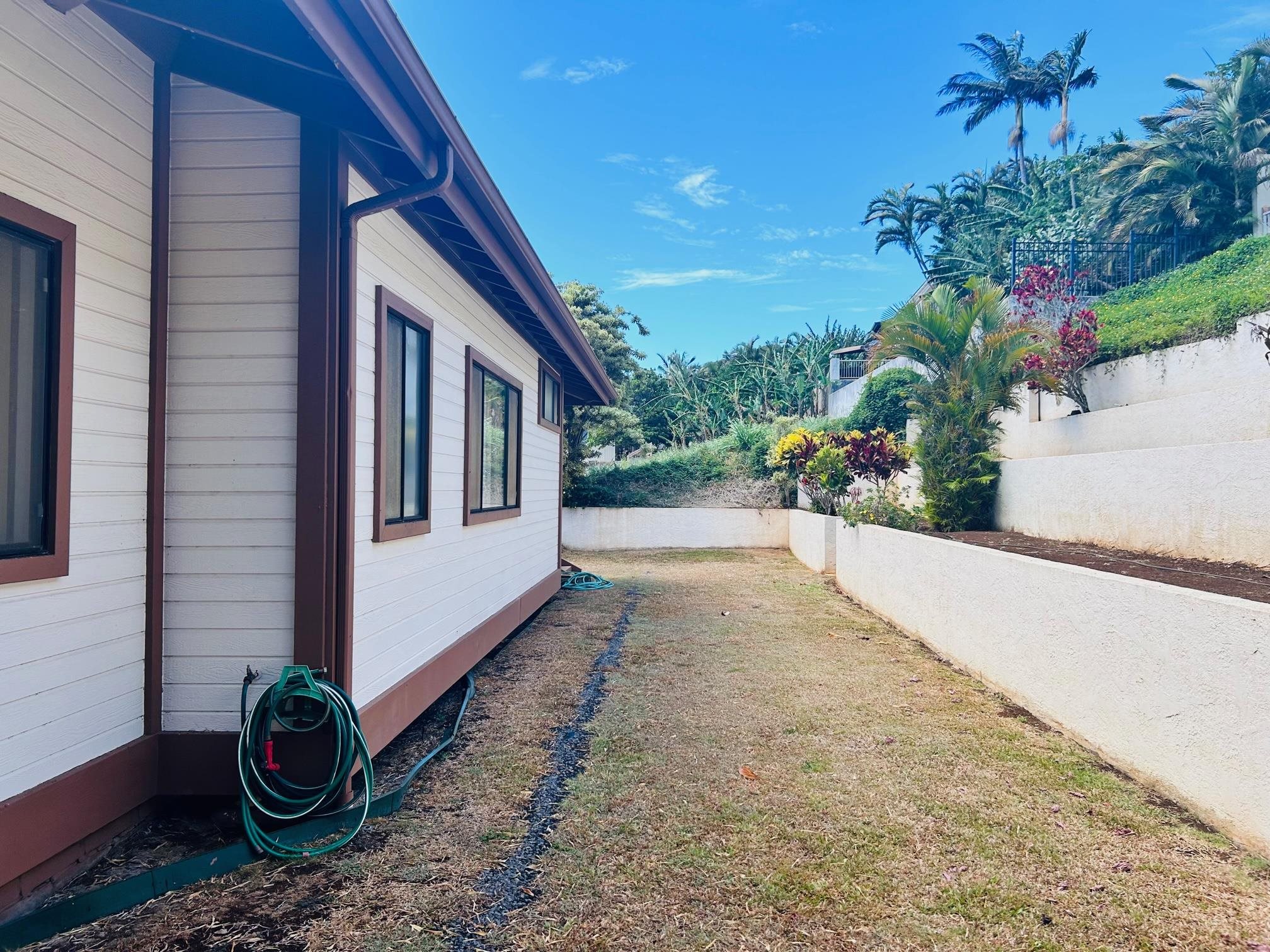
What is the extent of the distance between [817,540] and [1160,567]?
7361mm

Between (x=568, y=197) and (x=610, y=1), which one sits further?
(x=568, y=197)

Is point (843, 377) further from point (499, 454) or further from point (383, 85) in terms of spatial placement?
point (383, 85)

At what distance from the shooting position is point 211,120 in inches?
117

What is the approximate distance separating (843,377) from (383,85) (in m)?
27.7

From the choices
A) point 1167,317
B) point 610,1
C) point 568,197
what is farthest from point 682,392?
point 1167,317

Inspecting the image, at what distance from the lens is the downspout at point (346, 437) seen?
3006mm

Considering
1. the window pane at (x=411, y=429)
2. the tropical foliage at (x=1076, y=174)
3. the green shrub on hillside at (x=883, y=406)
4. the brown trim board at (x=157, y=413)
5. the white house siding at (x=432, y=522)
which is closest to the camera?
the brown trim board at (x=157, y=413)

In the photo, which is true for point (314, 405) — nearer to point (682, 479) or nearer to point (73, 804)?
point (73, 804)

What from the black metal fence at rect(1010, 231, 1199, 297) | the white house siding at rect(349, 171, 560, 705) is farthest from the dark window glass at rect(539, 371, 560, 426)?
the black metal fence at rect(1010, 231, 1199, 297)

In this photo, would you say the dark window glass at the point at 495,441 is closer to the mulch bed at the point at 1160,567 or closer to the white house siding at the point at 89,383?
the white house siding at the point at 89,383

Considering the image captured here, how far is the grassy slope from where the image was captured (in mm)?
6625

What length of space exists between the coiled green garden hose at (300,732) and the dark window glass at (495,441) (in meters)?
2.63

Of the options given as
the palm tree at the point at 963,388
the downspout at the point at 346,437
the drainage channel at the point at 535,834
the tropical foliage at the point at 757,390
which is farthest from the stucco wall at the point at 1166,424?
the tropical foliage at the point at 757,390

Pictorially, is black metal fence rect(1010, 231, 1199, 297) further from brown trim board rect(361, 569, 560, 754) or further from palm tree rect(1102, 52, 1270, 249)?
brown trim board rect(361, 569, 560, 754)
